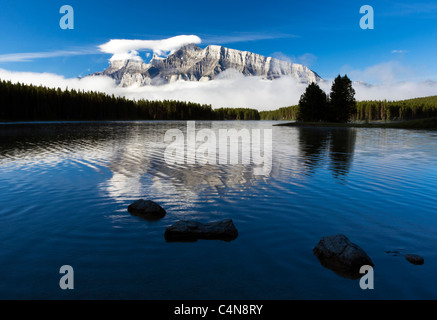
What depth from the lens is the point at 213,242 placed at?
1078 centimetres

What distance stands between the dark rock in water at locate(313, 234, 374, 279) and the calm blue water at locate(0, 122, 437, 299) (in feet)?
0.96

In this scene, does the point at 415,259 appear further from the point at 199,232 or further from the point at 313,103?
the point at 313,103

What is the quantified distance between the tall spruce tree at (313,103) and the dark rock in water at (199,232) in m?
118

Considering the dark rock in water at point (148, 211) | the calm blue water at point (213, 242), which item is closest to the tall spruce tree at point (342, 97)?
the calm blue water at point (213, 242)

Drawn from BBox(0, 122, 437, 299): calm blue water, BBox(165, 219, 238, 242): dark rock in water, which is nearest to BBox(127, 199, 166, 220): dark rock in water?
BBox(0, 122, 437, 299): calm blue water

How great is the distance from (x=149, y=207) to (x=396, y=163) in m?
25.3

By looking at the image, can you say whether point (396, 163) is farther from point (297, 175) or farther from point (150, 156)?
point (150, 156)

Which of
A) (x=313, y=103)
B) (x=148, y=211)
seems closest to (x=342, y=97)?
(x=313, y=103)

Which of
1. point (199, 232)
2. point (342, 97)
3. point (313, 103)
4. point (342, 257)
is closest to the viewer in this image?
point (342, 257)

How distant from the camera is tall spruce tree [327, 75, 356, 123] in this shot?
4587 inches

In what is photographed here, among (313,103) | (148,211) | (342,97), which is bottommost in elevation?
(148,211)

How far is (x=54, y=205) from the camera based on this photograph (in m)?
15.0

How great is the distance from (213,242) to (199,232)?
72 cm
